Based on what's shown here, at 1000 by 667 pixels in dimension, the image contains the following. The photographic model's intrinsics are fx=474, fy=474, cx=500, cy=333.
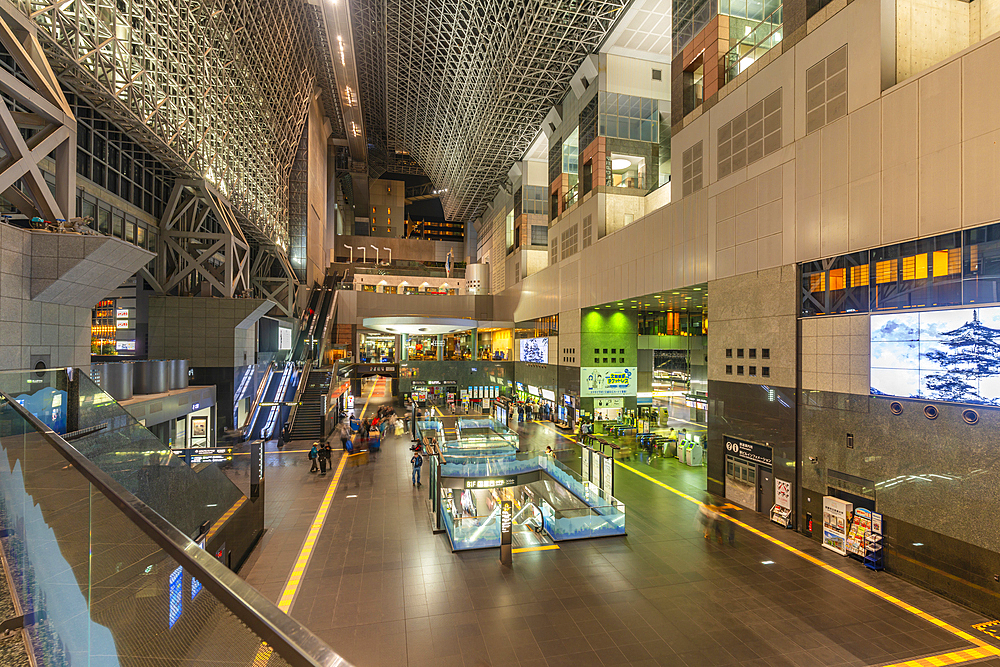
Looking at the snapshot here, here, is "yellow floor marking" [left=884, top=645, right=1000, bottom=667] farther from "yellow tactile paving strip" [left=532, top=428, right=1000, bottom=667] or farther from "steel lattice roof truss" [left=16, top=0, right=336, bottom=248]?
"steel lattice roof truss" [left=16, top=0, right=336, bottom=248]

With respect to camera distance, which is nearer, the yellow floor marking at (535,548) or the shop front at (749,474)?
the yellow floor marking at (535,548)

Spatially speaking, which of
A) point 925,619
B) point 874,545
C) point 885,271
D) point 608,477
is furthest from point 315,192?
point 925,619

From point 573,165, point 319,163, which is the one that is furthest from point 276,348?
point 573,165

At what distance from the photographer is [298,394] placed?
2770 centimetres

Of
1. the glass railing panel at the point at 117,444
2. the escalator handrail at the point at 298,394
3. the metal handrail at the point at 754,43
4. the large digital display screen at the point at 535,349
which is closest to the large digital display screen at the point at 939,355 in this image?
the metal handrail at the point at 754,43

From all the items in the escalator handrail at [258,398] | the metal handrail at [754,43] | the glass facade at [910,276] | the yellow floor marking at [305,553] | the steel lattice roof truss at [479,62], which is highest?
the steel lattice roof truss at [479,62]

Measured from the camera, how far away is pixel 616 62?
26.5 meters

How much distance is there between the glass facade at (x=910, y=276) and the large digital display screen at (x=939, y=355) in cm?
32

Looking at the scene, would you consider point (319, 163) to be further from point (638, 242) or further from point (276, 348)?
point (638, 242)

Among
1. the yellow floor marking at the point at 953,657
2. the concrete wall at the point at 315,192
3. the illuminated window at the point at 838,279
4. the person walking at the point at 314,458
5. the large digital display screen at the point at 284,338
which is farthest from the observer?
the concrete wall at the point at 315,192

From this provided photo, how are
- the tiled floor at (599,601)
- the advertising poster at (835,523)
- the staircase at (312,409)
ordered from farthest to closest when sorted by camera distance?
the staircase at (312,409), the advertising poster at (835,523), the tiled floor at (599,601)

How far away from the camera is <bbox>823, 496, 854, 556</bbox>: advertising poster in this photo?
37.6 ft

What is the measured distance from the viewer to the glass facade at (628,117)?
85.9ft

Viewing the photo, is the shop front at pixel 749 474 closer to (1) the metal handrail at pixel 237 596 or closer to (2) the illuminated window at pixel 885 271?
(2) the illuminated window at pixel 885 271
